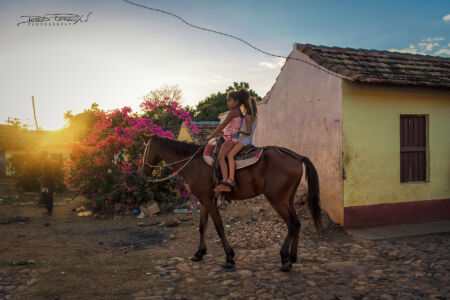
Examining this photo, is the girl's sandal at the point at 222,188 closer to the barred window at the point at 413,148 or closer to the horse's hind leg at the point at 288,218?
the horse's hind leg at the point at 288,218

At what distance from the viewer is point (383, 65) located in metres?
7.69

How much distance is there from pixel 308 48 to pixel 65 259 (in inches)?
280

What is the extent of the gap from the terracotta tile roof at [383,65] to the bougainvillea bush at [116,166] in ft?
14.7

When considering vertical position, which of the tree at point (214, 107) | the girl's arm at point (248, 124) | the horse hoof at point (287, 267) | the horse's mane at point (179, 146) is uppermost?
the tree at point (214, 107)

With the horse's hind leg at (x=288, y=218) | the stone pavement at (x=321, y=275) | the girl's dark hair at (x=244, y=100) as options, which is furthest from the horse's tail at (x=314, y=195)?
the girl's dark hair at (x=244, y=100)

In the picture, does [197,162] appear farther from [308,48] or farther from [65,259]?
[308,48]

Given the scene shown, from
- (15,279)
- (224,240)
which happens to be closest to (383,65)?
(224,240)

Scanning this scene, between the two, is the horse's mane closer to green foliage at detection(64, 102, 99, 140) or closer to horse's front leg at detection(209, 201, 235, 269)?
horse's front leg at detection(209, 201, 235, 269)

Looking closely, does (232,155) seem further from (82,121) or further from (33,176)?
(82,121)

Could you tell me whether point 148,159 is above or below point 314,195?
above

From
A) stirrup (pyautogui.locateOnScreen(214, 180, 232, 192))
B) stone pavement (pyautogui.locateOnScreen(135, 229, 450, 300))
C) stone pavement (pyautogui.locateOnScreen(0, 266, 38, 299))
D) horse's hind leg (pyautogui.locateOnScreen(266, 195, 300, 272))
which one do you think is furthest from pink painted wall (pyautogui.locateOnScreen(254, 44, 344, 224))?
stone pavement (pyautogui.locateOnScreen(0, 266, 38, 299))

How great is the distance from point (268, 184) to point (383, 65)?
5083 mm

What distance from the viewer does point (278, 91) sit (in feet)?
30.7

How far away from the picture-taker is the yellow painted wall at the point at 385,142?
676 cm
